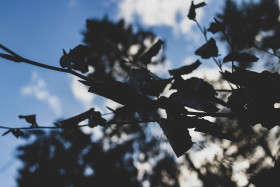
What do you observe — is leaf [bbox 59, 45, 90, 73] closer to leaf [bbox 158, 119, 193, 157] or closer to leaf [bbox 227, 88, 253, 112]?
leaf [bbox 158, 119, 193, 157]

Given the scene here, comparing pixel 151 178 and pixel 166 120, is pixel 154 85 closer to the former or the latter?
pixel 166 120

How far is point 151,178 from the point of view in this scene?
9.22 metres

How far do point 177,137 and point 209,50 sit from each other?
627 millimetres

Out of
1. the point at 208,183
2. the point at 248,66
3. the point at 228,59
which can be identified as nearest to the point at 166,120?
the point at 228,59

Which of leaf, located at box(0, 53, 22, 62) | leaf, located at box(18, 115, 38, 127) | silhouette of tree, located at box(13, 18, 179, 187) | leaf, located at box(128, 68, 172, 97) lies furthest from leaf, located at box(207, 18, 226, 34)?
silhouette of tree, located at box(13, 18, 179, 187)

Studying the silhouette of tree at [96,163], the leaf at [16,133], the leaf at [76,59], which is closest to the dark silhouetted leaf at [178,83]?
the leaf at [76,59]

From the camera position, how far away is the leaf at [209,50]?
1001 mm

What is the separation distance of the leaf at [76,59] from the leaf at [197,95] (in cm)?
39

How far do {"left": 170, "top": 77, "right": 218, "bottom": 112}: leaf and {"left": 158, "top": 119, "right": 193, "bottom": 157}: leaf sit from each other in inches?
3.8

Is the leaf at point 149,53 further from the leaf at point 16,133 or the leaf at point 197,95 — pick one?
the leaf at point 16,133

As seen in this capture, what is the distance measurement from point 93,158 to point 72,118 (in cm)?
1034

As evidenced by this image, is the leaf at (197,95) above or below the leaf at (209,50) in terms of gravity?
below

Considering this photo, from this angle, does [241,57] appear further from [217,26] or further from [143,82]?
[143,82]

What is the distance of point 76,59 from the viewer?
65cm
